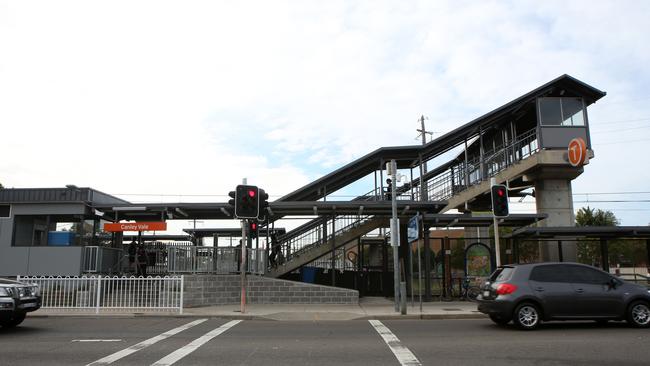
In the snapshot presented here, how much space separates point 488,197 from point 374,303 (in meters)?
9.32

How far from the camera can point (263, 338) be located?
34.8 ft

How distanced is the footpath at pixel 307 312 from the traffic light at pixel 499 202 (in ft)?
10.5

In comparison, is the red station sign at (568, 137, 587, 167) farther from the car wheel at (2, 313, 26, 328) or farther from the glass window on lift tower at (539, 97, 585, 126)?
the car wheel at (2, 313, 26, 328)

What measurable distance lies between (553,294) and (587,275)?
1.08 meters

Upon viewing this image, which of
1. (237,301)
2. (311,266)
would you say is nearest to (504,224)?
(311,266)

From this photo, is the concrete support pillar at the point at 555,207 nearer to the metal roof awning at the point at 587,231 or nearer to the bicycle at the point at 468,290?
the metal roof awning at the point at 587,231

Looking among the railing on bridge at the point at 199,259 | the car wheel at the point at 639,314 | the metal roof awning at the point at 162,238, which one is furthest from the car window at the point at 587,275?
the metal roof awning at the point at 162,238

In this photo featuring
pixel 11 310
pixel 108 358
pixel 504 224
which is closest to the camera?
pixel 108 358

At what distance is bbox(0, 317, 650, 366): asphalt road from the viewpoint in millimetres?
8117

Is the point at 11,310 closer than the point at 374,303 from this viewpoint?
Yes

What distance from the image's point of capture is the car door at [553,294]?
11.6 metres

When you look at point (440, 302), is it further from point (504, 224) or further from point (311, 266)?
point (311, 266)

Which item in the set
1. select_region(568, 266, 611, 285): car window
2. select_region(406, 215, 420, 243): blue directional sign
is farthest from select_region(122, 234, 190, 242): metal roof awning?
select_region(568, 266, 611, 285): car window

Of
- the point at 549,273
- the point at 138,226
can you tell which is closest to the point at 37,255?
the point at 138,226
